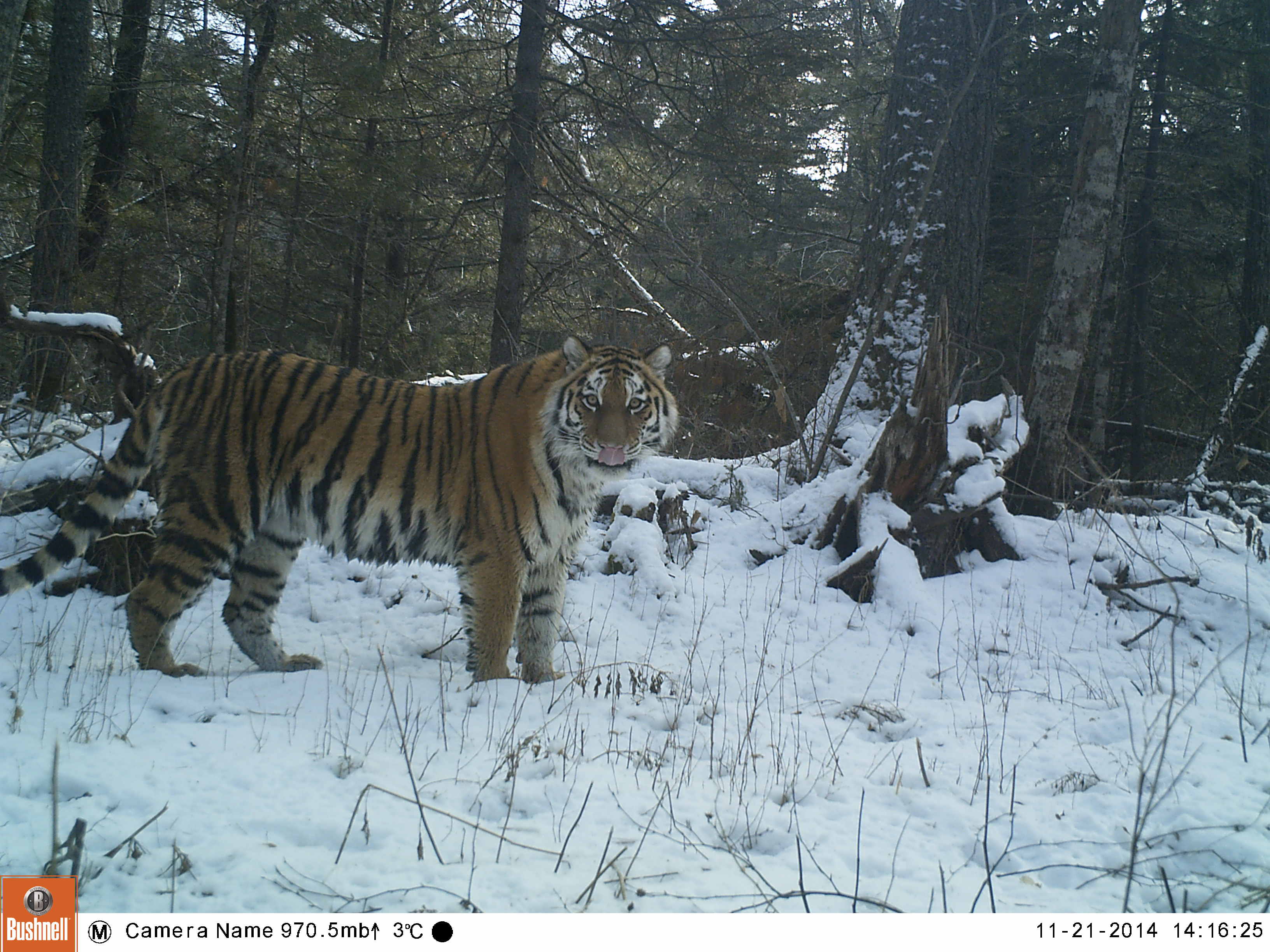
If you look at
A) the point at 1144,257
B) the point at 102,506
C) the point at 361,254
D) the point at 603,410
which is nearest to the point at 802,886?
the point at 603,410

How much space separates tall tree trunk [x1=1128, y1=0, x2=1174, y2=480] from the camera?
14.9m

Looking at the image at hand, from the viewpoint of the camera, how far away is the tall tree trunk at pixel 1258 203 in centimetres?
1409

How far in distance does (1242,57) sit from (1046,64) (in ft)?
10.7

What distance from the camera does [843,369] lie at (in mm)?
8406

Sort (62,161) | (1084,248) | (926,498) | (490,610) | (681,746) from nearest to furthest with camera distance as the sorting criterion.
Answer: (681,746)
(490,610)
(926,498)
(1084,248)
(62,161)

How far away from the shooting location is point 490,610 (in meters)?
4.61

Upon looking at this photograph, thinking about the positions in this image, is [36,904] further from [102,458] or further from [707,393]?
[707,393]

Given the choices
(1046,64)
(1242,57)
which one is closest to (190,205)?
(1046,64)

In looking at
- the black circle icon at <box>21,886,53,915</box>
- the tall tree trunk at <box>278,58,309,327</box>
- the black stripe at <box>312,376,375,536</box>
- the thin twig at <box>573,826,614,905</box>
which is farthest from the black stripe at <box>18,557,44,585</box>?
the tall tree trunk at <box>278,58,309,327</box>

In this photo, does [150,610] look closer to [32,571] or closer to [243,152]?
[32,571]

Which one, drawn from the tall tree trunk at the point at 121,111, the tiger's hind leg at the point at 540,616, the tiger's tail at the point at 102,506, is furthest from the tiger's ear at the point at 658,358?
the tall tree trunk at the point at 121,111

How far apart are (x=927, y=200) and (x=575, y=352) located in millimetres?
4933
